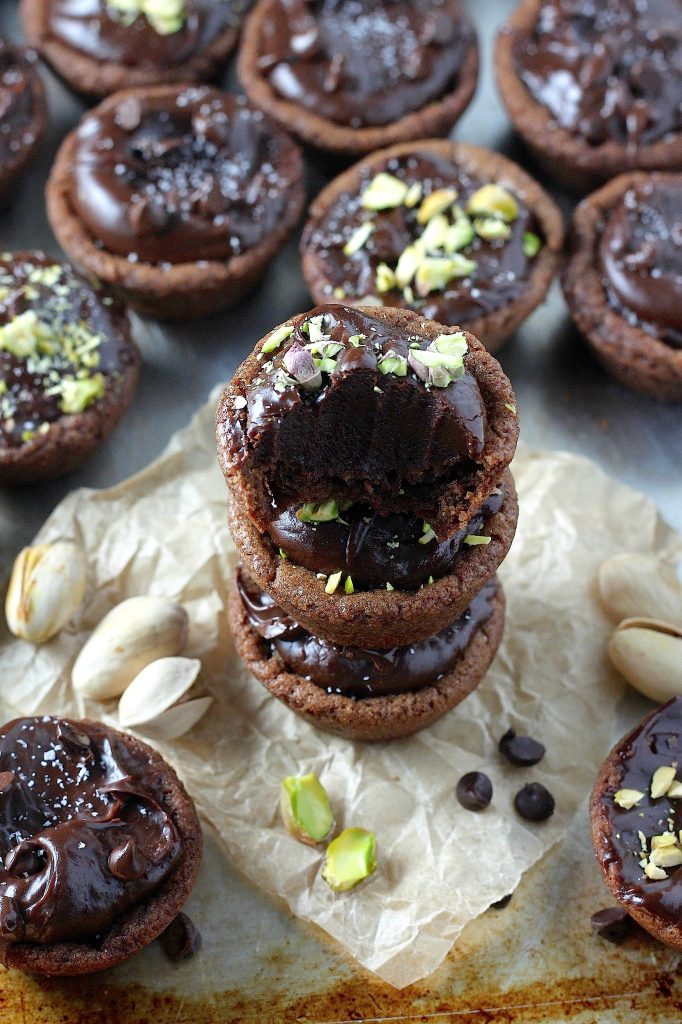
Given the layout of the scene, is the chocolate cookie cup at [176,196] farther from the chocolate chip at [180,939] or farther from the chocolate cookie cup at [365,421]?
the chocolate chip at [180,939]

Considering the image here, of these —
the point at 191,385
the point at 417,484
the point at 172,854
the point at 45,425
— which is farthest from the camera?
the point at 191,385

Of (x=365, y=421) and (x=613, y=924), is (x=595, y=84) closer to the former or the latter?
(x=365, y=421)

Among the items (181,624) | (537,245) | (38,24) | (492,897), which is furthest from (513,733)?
(38,24)

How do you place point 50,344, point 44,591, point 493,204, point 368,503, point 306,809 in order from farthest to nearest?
point 493,204 < point 50,344 < point 44,591 < point 306,809 < point 368,503

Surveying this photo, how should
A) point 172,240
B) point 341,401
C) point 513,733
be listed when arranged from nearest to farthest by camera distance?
point 341,401, point 513,733, point 172,240

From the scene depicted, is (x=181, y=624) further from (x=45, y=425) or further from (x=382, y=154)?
(x=382, y=154)

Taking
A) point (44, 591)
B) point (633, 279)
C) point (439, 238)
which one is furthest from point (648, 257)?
point (44, 591)
